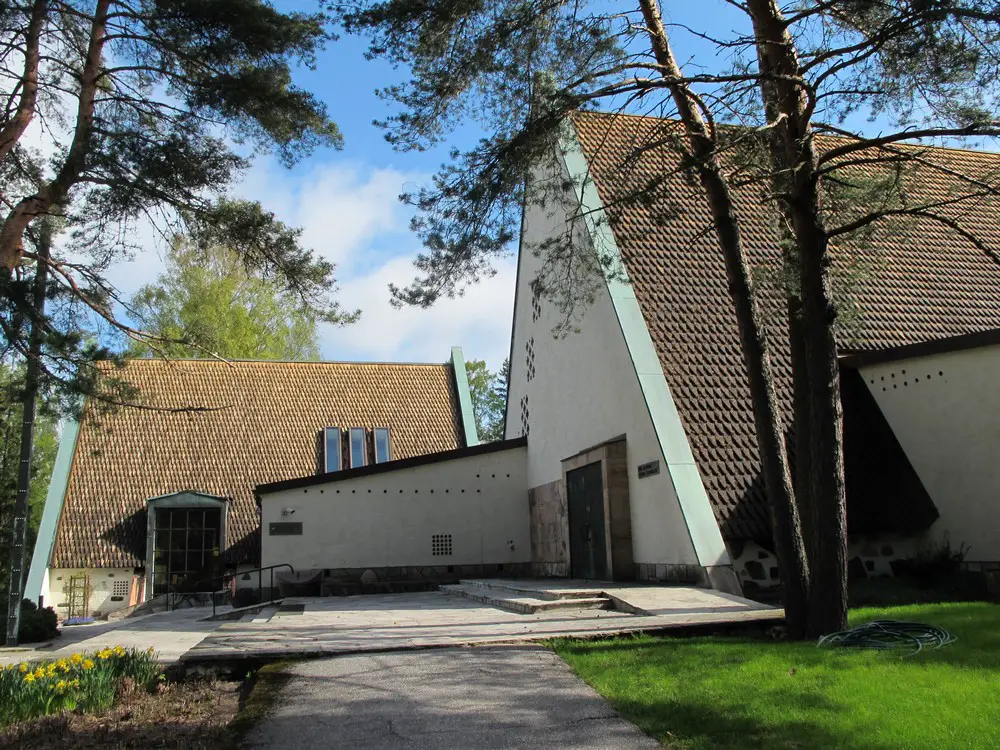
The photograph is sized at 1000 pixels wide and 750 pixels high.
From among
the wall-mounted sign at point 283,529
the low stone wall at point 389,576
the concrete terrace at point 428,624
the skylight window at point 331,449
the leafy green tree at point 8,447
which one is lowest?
the concrete terrace at point 428,624

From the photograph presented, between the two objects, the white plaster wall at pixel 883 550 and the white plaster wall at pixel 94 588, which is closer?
the white plaster wall at pixel 883 550

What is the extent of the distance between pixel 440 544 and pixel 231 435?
8.90 metres

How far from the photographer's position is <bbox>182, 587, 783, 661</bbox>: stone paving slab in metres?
7.66

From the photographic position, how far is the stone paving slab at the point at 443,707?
A: 194 inches

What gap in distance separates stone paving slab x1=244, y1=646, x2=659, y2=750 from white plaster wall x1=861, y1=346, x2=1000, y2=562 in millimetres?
7781

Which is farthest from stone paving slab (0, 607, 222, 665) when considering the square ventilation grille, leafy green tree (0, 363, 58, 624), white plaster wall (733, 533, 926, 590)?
white plaster wall (733, 533, 926, 590)

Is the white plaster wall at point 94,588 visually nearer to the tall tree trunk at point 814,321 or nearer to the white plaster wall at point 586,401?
the white plaster wall at point 586,401

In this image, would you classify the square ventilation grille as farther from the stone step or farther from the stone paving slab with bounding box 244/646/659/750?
the stone paving slab with bounding box 244/646/659/750

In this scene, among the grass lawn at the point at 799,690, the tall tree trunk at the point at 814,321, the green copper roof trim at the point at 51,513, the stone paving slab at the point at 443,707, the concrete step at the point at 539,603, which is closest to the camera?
the grass lawn at the point at 799,690

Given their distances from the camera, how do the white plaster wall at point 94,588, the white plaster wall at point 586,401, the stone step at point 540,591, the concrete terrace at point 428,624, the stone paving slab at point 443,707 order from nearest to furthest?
1. the stone paving slab at point 443,707
2. the concrete terrace at point 428,624
3. the stone step at point 540,591
4. the white plaster wall at point 586,401
5. the white plaster wall at point 94,588

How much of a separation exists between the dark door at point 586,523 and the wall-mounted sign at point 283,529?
581 centimetres

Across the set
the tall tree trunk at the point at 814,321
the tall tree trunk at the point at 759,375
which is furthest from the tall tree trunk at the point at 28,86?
the tall tree trunk at the point at 814,321

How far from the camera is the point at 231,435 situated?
2478cm

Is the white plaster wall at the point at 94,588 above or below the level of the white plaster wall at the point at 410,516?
below
